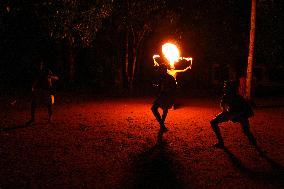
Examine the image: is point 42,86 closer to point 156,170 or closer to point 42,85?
point 42,85

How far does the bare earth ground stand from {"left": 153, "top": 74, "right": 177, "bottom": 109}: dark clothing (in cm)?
83

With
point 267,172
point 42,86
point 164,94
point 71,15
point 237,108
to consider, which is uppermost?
point 71,15

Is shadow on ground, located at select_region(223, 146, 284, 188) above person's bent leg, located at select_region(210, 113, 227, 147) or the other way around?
the other way around

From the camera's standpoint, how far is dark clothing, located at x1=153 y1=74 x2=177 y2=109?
1070cm

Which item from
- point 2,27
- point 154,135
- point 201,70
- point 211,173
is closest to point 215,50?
point 201,70

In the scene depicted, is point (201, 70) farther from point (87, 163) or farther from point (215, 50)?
point (87, 163)

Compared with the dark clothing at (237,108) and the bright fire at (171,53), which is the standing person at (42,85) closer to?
the dark clothing at (237,108)

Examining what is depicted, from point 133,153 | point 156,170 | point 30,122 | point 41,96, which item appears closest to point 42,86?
point 41,96

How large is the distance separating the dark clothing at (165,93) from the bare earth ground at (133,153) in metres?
0.83

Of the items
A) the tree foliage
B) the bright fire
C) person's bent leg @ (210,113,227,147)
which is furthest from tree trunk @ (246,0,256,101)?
person's bent leg @ (210,113,227,147)

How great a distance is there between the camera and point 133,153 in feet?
29.1

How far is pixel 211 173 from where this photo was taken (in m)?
7.48

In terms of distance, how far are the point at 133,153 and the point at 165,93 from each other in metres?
2.41

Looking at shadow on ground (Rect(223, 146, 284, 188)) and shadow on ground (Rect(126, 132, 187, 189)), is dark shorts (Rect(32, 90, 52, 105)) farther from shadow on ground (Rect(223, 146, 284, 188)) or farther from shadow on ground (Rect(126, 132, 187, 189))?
shadow on ground (Rect(223, 146, 284, 188))
